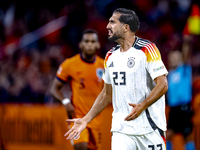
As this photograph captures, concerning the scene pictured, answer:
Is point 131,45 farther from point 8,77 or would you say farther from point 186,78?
point 8,77

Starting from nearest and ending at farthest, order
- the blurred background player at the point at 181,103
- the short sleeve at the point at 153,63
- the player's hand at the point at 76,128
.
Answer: the short sleeve at the point at 153,63 → the player's hand at the point at 76,128 → the blurred background player at the point at 181,103

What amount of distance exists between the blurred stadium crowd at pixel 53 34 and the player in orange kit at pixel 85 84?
17.8ft

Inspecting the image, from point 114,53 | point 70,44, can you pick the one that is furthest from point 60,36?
point 114,53

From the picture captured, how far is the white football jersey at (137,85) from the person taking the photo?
11.8ft

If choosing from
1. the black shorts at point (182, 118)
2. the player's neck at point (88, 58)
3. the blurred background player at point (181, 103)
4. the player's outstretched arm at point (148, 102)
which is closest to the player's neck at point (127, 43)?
the player's outstretched arm at point (148, 102)

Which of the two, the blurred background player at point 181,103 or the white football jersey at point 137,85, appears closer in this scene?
the white football jersey at point 137,85

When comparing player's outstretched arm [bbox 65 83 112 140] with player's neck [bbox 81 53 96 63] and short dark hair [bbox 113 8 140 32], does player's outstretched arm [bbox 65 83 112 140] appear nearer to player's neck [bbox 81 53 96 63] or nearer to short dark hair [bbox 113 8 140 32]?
short dark hair [bbox 113 8 140 32]

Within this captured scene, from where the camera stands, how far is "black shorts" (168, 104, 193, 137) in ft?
24.8

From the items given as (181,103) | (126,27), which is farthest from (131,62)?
(181,103)

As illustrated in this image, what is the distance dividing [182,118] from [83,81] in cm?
299

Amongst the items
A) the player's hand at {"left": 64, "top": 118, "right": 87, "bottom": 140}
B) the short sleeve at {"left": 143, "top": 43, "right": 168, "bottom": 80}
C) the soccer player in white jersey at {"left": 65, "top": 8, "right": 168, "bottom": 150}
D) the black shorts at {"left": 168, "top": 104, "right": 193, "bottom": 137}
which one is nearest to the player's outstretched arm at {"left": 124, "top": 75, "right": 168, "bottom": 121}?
the soccer player in white jersey at {"left": 65, "top": 8, "right": 168, "bottom": 150}

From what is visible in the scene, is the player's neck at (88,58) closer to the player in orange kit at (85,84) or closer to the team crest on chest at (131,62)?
the player in orange kit at (85,84)

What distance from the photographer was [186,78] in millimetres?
7531

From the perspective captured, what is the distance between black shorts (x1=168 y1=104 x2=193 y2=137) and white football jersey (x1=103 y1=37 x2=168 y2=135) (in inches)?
160
